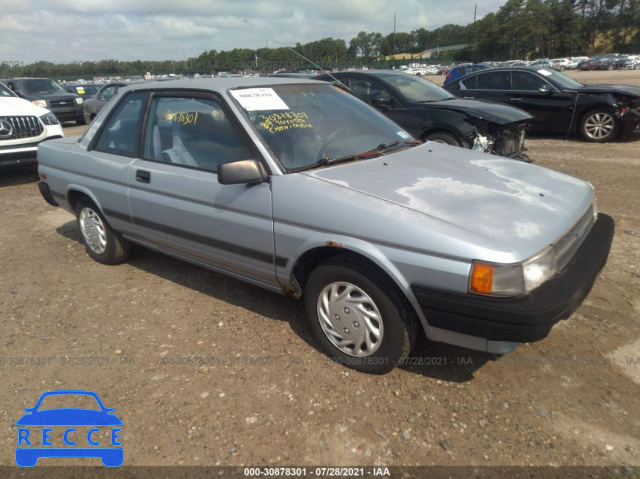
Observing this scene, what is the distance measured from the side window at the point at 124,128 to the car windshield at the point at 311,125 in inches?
42.2

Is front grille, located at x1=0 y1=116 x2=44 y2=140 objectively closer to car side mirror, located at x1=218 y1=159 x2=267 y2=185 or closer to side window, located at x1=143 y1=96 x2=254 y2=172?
side window, located at x1=143 y1=96 x2=254 y2=172

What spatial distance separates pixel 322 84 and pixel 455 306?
228 cm

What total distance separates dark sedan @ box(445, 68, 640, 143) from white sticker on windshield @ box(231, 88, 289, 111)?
7.71 m

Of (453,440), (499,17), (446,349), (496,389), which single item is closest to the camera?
(453,440)

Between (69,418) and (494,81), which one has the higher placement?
(494,81)

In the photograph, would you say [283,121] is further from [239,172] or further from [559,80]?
[559,80]

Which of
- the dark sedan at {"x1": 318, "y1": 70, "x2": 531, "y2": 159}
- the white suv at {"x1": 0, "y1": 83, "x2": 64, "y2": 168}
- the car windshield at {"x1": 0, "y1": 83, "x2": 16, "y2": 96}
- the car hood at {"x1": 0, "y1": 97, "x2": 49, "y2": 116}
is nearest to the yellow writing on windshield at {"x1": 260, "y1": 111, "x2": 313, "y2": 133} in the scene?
the dark sedan at {"x1": 318, "y1": 70, "x2": 531, "y2": 159}

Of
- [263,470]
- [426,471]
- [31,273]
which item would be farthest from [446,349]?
[31,273]

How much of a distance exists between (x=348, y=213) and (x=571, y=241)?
123 centimetres

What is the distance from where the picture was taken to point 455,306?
6.97ft

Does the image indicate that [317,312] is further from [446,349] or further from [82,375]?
[82,375]

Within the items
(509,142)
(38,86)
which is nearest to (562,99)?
(509,142)

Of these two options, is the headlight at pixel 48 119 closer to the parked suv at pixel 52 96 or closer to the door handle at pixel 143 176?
the door handle at pixel 143 176

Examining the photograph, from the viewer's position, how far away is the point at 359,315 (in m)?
2.52
